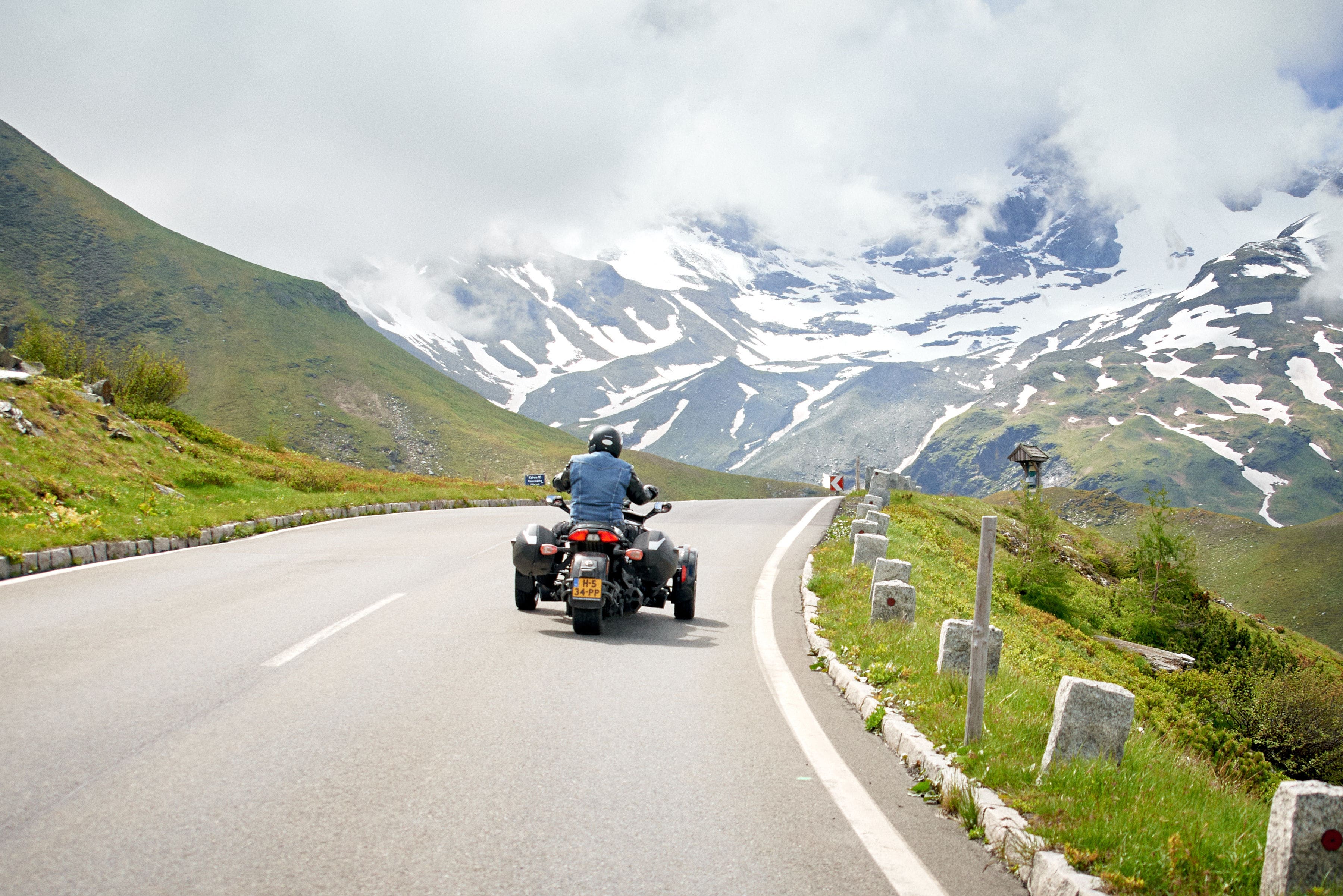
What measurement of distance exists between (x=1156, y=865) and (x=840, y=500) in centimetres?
3069

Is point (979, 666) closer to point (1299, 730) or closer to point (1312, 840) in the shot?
point (1312, 840)

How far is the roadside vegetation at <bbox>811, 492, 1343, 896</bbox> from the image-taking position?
3.90 meters

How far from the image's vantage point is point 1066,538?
1807 inches

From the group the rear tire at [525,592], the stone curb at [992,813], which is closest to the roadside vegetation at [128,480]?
the rear tire at [525,592]

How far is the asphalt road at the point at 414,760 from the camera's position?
11.5ft

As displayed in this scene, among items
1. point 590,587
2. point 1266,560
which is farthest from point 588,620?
point 1266,560

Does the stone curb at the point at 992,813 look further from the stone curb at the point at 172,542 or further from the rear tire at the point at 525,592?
the stone curb at the point at 172,542

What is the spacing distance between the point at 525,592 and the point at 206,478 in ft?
49.0

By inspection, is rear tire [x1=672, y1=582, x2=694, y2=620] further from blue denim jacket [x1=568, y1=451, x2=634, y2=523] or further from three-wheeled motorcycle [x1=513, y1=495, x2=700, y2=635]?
blue denim jacket [x1=568, y1=451, x2=634, y2=523]

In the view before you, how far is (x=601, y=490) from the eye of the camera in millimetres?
9070

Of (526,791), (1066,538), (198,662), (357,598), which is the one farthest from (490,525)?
(1066,538)

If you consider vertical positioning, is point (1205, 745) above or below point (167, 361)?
below

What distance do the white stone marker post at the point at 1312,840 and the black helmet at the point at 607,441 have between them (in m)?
6.96

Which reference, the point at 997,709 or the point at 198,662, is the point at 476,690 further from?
the point at 997,709
